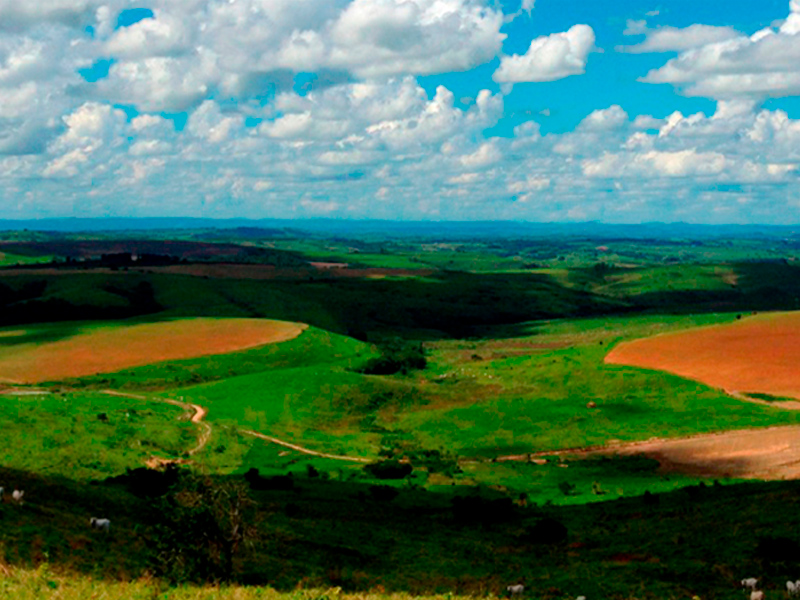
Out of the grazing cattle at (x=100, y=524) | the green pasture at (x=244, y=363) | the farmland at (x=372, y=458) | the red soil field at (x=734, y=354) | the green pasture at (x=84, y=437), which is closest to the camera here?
the farmland at (x=372, y=458)

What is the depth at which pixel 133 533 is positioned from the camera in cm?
3962

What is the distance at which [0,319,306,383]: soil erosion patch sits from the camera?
423ft

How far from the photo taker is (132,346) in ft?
472

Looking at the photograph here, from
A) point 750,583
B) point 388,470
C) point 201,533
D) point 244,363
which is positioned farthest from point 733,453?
point 244,363

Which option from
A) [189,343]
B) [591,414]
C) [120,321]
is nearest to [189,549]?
[591,414]

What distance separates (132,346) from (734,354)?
96444 mm

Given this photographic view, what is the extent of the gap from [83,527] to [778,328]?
394 feet

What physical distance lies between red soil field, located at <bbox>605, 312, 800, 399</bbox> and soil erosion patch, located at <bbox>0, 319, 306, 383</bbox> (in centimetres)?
6539

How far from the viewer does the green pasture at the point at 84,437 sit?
6266cm

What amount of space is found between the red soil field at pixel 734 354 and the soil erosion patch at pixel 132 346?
6539 centimetres

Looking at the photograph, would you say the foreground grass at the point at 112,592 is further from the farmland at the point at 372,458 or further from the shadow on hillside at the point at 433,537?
the shadow on hillside at the point at 433,537

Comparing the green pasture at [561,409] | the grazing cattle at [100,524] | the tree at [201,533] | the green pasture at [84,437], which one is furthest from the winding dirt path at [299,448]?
the tree at [201,533]

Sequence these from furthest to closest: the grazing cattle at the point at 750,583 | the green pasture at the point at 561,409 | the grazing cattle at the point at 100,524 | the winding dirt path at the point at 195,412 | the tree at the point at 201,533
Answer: the green pasture at the point at 561,409
the winding dirt path at the point at 195,412
the grazing cattle at the point at 100,524
the grazing cattle at the point at 750,583
the tree at the point at 201,533

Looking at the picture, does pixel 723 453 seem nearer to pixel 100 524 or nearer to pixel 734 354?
pixel 734 354
